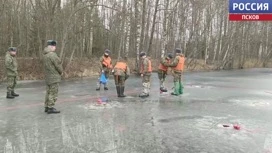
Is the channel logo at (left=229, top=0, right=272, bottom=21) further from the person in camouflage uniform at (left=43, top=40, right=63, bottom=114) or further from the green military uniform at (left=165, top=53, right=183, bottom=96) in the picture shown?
the person in camouflage uniform at (left=43, top=40, right=63, bottom=114)

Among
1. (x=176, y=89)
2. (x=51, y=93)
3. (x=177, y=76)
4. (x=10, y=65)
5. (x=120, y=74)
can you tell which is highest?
(x=10, y=65)

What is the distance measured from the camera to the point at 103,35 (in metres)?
39.5

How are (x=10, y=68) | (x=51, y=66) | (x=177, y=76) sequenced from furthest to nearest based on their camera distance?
(x=177, y=76) < (x=10, y=68) < (x=51, y=66)

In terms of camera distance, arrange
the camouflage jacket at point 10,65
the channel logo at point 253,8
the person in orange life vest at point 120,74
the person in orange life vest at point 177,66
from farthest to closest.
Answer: the channel logo at point 253,8 < the person in orange life vest at point 177,66 < the person in orange life vest at point 120,74 < the camouflage jacket at point 10,65

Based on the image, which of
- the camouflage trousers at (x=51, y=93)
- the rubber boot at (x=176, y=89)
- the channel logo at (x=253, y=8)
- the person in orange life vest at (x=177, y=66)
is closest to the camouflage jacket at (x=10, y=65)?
the camouflage trousers at (x=51, y=93)

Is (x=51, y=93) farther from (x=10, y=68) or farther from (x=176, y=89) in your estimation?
(x=176, y=89)

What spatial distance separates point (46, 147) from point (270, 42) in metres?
52.7

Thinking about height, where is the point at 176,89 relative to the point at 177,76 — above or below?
below

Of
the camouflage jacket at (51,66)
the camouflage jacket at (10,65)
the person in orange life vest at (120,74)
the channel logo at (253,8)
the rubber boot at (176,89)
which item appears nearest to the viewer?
the camouflage jacket at (51,66)

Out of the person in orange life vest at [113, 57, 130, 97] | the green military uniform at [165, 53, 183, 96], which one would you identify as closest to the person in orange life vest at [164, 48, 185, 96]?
the green military uniform at [165, 53, 183, 96]

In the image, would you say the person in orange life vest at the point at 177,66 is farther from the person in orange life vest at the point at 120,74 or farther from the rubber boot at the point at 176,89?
the person in orange life vest at the point at 120,74

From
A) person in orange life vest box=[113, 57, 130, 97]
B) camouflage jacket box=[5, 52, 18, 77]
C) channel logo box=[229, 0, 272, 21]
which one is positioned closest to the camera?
camouflage jacket box=[5, 52, 18, 77]

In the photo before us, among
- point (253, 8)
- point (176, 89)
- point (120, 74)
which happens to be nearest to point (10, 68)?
point (120, 74)

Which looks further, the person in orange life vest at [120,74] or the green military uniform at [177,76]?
the green military uniform at [177,76]
